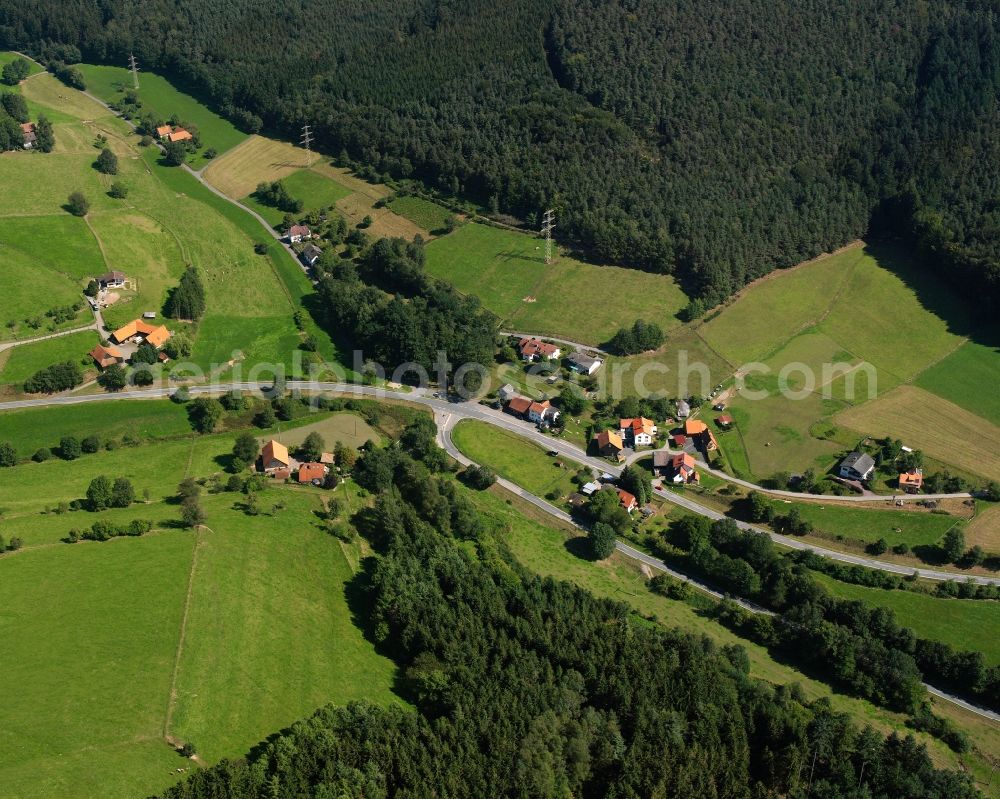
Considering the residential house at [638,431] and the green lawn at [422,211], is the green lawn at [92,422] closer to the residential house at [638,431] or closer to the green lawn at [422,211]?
the residential house at [638,431]

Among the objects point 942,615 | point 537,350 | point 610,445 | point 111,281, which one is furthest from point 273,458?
point 942,615

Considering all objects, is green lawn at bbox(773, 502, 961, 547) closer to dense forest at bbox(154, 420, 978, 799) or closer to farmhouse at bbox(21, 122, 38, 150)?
dense forest at bbox(154, 420, 978, 799)

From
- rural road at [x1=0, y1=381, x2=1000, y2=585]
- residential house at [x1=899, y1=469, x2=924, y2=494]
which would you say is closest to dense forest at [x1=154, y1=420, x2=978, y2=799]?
rural road at [x1=0, y1=381, x2=1000, y2=585]

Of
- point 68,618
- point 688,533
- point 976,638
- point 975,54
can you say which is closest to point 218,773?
point 68,618

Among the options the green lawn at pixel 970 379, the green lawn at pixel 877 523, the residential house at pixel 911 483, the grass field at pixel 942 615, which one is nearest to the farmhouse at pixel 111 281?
the green lawn at pixel 877 523

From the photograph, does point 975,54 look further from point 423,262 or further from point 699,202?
point 423,262

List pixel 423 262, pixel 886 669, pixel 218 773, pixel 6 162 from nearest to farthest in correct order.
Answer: pixel 218 773
pixel 886 669
pixel 423 262
pixel 6 162
